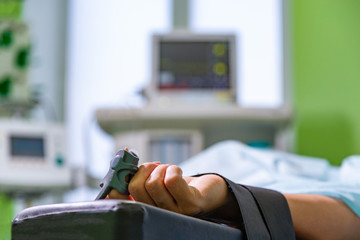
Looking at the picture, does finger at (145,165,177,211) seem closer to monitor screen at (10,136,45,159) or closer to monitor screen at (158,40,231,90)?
monitor screen at (158,40,231,90)

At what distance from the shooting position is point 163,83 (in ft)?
6.97

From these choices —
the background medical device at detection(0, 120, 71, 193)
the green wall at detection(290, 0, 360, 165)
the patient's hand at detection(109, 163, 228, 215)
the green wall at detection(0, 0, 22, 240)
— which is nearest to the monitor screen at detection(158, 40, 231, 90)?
the green wall at detection(290, 0, 360, 165)

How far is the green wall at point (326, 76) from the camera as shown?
1687 millimetres

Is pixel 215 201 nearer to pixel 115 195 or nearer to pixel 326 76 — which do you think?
pixel 115 195

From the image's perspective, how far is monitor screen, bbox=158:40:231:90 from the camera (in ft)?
6.94

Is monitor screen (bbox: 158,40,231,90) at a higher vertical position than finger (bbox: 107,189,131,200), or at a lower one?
higher

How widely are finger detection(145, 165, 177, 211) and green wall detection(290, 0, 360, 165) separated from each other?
1.19m

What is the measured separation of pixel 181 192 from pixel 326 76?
1.47 meters

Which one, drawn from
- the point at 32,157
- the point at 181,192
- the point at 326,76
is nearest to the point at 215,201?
the point at 181,192

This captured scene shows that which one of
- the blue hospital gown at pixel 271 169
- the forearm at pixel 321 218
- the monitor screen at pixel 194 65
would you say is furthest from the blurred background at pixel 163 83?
the forearm at pixel 321 218

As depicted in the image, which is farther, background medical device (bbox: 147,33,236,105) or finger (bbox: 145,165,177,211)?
background medical device (bbox: 147,33,236,105)

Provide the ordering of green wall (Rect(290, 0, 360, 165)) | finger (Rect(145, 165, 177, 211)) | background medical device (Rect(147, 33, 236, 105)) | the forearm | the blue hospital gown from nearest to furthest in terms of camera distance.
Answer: finger (Rect(145, 165, 177, 211)) < the forearm < the blue hospital gown < green wall (Rect(290, 0, 360, 165)) < background medical device (Rect(147, 33, 236, 105))

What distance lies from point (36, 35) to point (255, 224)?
2500 mm

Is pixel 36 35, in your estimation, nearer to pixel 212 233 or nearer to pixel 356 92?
pixel 356 92
